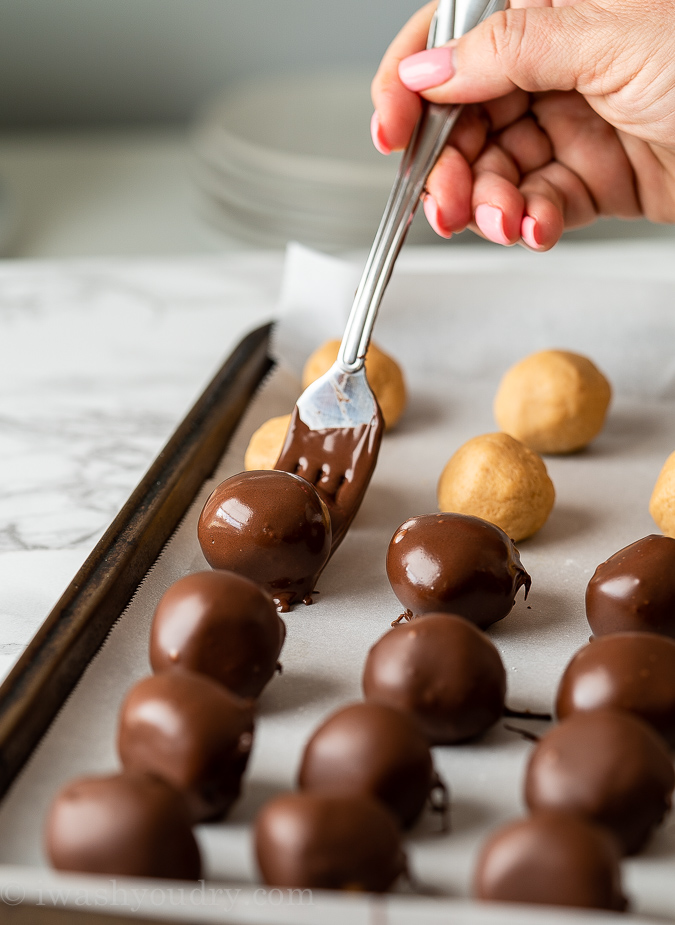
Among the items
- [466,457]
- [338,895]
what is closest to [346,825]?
[338,895]

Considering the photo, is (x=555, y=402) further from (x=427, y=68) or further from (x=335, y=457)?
(x=427, y=68)

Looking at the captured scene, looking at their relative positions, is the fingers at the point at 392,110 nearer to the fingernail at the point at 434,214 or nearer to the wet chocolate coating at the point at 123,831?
the fingernail at the point at 434,214

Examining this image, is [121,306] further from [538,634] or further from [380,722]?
[380,722]

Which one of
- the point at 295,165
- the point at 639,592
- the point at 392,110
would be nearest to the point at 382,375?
the point at 392,110

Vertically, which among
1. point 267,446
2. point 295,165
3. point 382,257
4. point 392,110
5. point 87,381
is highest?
point 392,110

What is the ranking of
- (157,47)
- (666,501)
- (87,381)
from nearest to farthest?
(666,501) < (87,381) < (157,47)

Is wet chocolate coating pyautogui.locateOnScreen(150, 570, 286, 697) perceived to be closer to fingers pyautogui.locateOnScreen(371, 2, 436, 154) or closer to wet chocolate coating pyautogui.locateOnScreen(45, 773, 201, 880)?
wet chocolate coating pyautogui.locateOnScreen(45, 773, 201, 880)

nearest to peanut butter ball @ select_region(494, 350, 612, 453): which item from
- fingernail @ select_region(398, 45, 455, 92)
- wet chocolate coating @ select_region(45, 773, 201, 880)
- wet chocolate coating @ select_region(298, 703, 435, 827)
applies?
fingernail @ select_region(398, 45, 455, 92)
